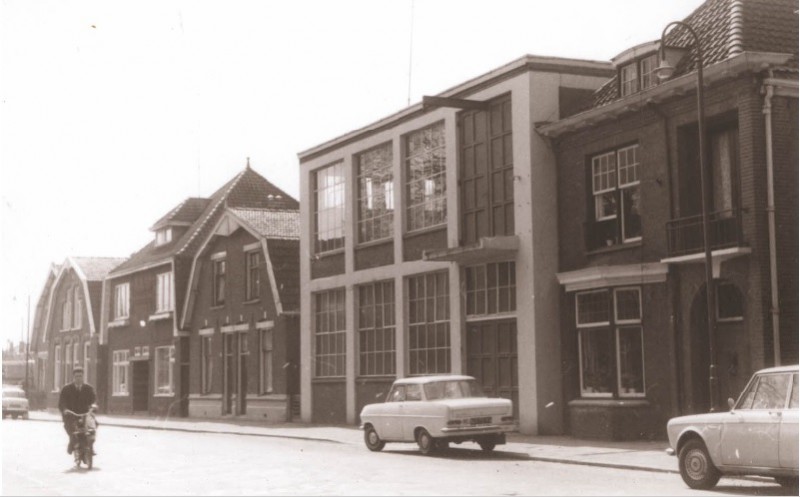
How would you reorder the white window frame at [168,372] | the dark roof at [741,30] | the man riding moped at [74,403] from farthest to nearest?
the white window frame at [168,372] → the dark roof at [741,30] → the man riding moped at [74,403]

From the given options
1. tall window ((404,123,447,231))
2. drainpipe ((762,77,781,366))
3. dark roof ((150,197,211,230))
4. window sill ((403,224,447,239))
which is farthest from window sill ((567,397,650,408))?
dark roof ((150,197,211,230))

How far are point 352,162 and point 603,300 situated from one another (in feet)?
42.0

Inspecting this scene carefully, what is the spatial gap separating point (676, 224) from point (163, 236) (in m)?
35.1

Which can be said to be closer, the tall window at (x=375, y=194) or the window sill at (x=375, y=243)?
the window sill at (x=375, y=243)

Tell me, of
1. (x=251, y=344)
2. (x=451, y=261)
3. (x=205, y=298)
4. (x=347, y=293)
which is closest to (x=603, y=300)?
(x=451, y=261)

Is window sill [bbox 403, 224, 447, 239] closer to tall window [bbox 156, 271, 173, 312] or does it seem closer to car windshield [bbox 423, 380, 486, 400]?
car windshield [bbox 423, 380, 486, 400]

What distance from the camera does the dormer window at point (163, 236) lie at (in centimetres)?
5321

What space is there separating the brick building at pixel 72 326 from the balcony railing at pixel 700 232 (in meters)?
40.6

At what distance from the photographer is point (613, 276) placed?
80.6 feet

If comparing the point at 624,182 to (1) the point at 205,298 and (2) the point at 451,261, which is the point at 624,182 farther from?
(1) the point at 205,298

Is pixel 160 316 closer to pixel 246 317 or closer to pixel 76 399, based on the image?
pixel 246 317

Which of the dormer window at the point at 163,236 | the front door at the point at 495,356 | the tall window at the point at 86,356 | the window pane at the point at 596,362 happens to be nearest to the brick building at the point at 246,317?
the dormer window at the point at 163,236

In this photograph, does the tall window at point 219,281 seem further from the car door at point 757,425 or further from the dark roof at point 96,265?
the car door at point 757,425

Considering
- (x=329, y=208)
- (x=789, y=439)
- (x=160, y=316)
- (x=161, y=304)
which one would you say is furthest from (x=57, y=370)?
(x=789, y=439)
